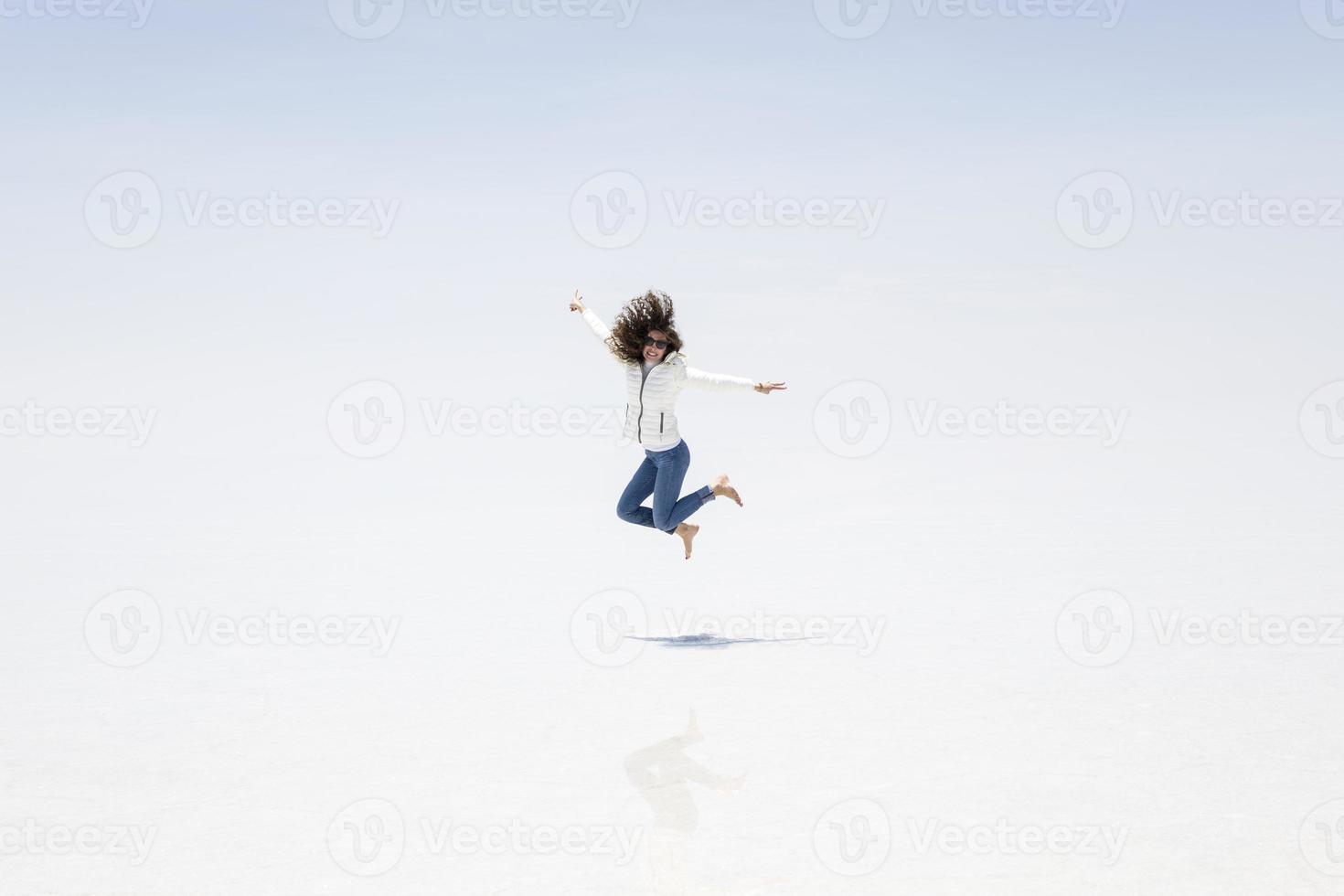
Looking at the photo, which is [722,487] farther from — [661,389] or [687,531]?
[661,389]

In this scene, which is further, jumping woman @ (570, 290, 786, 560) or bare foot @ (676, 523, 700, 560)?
bare foot @ (676, 523, 700, 560)

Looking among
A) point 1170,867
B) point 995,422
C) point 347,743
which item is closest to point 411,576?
point 347,743

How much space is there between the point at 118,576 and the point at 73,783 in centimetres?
530

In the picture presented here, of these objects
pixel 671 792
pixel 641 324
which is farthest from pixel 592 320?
pixel 671 792

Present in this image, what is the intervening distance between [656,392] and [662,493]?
816mm

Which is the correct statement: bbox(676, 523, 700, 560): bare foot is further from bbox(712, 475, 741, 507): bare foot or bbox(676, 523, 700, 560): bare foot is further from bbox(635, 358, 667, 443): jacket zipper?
bbox(635, 358, 667, 443): jacket zipper

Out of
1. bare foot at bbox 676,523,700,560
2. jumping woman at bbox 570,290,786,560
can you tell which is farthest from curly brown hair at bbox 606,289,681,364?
bare foot at bbox 676,523,700,560

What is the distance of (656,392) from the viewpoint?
8977 mm

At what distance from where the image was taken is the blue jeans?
922cm

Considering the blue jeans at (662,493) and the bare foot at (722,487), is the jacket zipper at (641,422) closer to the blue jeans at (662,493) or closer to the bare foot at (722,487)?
the blue jeans at (662,493)

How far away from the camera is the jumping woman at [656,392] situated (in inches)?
348

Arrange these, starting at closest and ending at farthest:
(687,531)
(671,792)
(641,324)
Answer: (671,792) < (641,324) < (687,531)

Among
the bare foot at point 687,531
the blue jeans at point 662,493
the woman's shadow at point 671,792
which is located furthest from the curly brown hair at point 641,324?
the woman's shadow at point 671,792

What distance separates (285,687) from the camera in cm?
792
